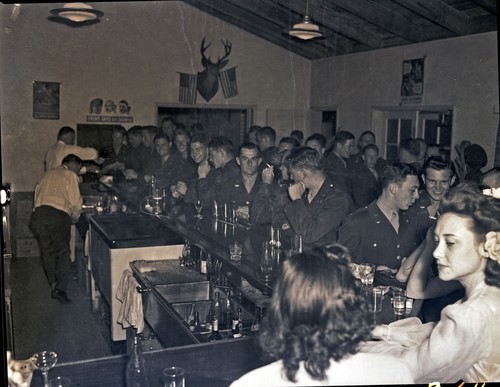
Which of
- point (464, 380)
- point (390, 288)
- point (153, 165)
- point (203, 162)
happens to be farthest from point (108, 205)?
point (464, 380)

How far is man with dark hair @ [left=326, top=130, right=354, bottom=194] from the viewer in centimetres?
242

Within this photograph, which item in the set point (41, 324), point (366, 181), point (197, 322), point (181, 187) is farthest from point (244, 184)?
point (41, 324)

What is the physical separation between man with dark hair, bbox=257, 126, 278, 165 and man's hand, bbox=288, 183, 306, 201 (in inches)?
16.9

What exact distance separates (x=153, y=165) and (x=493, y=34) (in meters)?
1.65

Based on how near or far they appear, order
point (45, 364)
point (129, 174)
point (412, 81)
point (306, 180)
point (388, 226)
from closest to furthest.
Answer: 1. point (45, 364)
2. point (388, 226)
3. point (306, 180)
4. point (129, 174)
5. point (412, 81)

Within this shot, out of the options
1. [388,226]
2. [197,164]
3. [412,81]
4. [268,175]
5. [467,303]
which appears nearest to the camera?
[467,303]

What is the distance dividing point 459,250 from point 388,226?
0.36 meters

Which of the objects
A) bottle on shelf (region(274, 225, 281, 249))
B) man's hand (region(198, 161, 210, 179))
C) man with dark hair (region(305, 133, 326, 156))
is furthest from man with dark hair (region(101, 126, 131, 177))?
man with dark hair (region(305, 133, 326, 156))

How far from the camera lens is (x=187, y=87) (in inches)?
96.7

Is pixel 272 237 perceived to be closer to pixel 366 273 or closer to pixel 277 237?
pixel 277 237

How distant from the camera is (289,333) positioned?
151 cm

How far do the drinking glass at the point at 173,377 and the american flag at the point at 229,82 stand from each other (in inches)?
53.0

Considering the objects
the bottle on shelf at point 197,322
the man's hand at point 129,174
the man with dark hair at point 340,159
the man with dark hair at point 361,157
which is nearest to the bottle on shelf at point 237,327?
the bottle on shelf at point 197,322

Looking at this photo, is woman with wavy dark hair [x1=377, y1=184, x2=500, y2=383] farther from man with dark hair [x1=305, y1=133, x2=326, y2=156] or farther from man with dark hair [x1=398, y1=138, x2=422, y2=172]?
man with dark hair [x1=305, y1=133, x2=326, y2=156]
